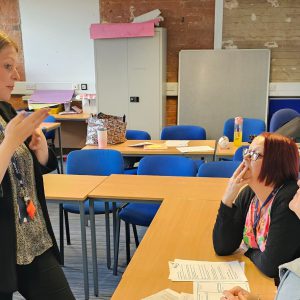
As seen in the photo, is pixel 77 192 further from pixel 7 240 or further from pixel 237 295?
pixel 237 295

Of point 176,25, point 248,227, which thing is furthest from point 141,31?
point 248,227

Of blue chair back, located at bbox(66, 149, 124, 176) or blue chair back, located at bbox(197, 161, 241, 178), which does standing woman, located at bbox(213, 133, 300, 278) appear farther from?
blue chair back, located at bbox(66, 149, 124, 176)

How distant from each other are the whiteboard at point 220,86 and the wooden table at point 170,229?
321cm

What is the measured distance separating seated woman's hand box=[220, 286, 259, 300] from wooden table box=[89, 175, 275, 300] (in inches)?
3.0

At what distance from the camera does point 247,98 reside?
5.57 meters

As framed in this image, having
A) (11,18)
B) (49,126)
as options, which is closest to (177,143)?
(49,126)

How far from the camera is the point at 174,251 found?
5.18 ft

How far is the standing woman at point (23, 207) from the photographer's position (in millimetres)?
1187

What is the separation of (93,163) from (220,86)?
123 inches

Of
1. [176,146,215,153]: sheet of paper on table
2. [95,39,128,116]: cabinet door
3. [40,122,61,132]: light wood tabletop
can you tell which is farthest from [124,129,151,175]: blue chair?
[95,39,128,116]: cabinet door

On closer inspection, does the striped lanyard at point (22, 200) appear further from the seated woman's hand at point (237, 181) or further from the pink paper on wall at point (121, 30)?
the pink paper on wall at point (121, 30)

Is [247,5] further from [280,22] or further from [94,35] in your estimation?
[94,35]

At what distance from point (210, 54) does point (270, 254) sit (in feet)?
15.0

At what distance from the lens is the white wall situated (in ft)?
20.0
